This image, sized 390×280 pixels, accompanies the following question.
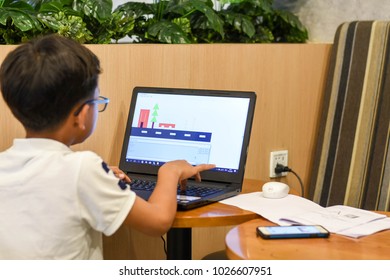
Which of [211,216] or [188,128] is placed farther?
[188,128]

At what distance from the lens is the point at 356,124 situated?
2412 mm

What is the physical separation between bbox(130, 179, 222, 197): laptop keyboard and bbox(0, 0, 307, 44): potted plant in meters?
0.59

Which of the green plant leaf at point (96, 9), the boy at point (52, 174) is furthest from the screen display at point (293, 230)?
the green plant leaf at point (96, 9)

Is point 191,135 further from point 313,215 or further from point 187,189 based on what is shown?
point 313,215

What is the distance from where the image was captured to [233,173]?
1.93m

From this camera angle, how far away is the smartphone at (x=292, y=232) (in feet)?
4.85

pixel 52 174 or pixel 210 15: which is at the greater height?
pixel 210 15

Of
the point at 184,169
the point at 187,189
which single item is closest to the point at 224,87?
the point at 187,189

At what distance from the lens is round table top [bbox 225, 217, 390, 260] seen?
1389 mm

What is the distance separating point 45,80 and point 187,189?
0.65 m

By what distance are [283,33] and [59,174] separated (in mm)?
1790

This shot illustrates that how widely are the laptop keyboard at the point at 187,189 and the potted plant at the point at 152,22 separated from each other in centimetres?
59
